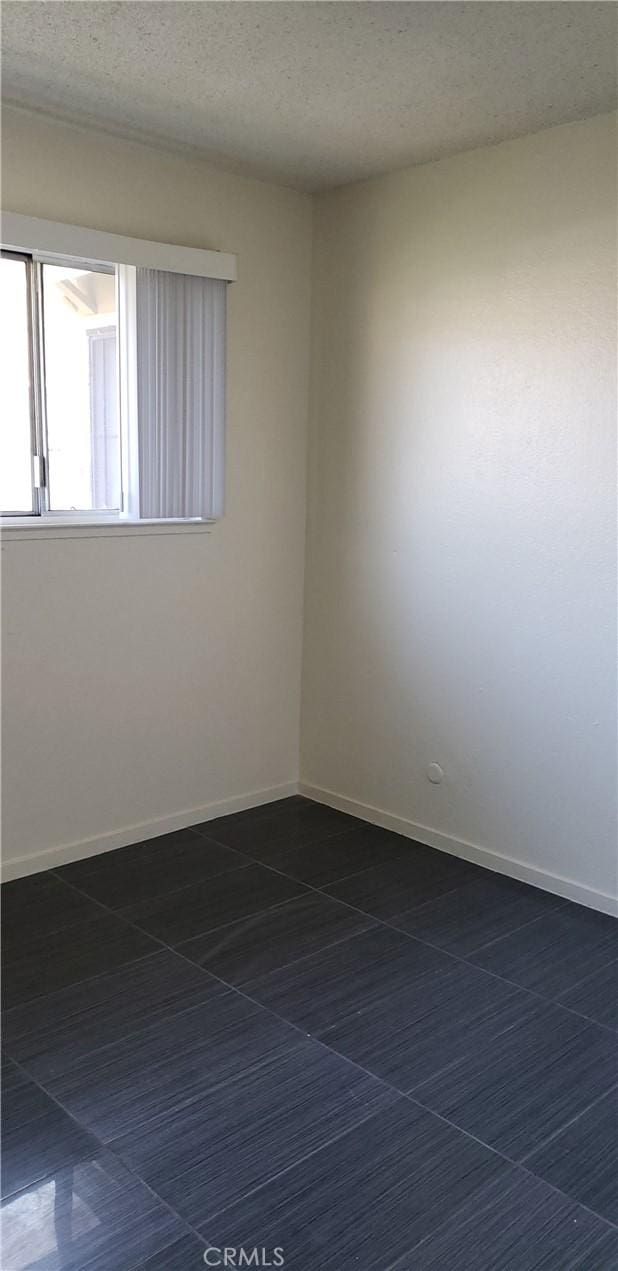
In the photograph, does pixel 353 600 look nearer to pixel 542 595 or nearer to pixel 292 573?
pixel 292 573

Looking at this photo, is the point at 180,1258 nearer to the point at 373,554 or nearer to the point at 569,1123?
the point at 569,1123

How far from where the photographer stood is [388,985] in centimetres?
282

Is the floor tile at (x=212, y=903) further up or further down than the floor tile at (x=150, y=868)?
further down

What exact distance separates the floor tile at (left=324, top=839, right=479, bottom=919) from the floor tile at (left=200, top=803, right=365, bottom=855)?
1.25 feet

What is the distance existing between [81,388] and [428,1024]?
2358 millimetres

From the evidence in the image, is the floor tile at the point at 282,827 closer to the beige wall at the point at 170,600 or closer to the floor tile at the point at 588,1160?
the beige wall at the point at 170,600

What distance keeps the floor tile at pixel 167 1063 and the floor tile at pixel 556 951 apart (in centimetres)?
74

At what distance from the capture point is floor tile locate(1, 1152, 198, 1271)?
184 centimetres

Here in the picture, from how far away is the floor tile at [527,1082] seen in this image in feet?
7.34

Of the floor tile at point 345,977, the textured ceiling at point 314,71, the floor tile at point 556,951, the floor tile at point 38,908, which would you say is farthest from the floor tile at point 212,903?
the textured ceiling at point 314,71

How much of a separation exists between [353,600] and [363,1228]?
2514 millimetres

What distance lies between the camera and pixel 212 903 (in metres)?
3.30

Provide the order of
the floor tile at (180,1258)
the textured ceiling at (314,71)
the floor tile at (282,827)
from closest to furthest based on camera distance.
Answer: the floor tile at (180,1258), the textured ceiling at (314,71), the floor tile at (282,827)

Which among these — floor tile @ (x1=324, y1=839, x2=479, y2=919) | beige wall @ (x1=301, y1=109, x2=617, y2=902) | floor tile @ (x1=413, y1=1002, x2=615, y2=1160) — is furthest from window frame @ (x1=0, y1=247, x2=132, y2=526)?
floor tile @ (x1=413, y1=1002, x2=615, y2=1160)
